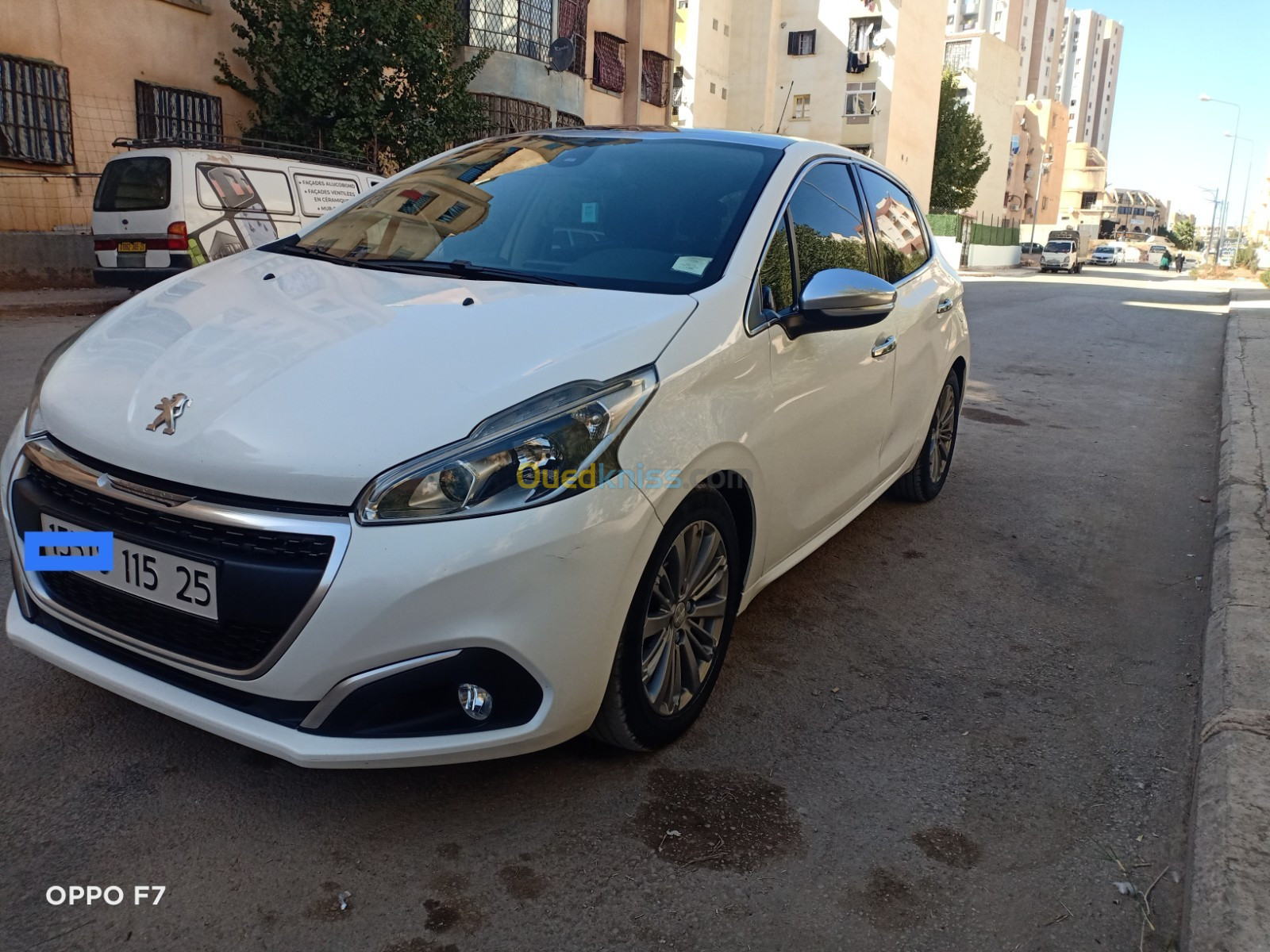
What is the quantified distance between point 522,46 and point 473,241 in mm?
19644

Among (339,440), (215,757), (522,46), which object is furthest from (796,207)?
(522,46)

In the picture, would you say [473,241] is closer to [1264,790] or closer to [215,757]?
[215,757]

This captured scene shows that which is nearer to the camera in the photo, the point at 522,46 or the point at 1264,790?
the point at 1264,790

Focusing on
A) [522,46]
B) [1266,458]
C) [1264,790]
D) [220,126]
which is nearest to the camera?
[1264,790]

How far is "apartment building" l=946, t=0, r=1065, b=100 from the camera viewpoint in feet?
311

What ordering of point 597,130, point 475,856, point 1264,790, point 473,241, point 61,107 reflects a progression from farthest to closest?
point 61,107 < point 597,130 < point 473,241 < point 1264,790 < point 475,856

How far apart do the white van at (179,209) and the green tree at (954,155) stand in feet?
157

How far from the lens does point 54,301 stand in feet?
40.4

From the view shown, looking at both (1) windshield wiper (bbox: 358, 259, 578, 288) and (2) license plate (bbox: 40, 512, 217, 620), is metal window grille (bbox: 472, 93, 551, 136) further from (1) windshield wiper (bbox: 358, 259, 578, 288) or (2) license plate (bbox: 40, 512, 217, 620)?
(2) license plate (bbox: 40, 512, 217, 620)

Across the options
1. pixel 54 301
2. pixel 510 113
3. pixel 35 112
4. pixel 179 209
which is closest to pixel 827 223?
pixel 179 209

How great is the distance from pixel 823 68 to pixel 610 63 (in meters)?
23.5

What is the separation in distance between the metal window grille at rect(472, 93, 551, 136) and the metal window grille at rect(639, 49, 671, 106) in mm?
7052

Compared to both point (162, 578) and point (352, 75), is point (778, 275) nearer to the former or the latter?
point (162, 578)

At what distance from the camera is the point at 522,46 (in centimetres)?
2114
